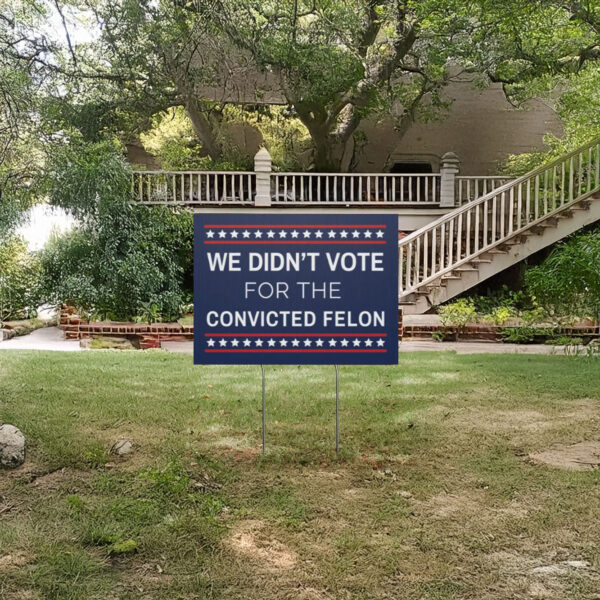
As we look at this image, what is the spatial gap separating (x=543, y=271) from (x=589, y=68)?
263 inches

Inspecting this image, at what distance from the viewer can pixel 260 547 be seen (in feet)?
10.6

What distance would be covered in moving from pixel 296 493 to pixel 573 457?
2.04m

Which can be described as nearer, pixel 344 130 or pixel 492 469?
pixel 492 469

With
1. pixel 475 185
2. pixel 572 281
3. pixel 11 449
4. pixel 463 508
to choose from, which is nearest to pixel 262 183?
pixel 475 185

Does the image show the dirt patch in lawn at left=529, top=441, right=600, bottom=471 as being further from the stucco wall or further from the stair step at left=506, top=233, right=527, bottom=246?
the stucco wall

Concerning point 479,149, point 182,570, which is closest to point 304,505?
point 182,570

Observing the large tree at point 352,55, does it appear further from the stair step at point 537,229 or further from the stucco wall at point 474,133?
the stair step at point 537,229

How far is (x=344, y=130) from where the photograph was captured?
15820 mm

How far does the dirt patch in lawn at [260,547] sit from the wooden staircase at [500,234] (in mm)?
6633

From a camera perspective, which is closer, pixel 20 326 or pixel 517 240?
pixel 20 326

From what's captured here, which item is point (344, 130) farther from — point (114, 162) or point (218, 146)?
point (114, 162)

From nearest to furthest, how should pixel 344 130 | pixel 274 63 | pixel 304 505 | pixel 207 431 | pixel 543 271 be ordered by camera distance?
pixel 304 505
pixel 207 431
pixel 543 271
pixel 274 63
pixel 344 130

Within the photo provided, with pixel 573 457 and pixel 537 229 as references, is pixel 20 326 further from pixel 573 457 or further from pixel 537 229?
pixel 573 457

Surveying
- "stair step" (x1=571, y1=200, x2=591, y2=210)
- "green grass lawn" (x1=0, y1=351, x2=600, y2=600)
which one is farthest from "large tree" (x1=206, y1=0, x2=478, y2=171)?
"green grass lawn" (x1=0, y1=351, x2=600, y2=600)
